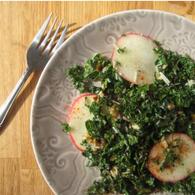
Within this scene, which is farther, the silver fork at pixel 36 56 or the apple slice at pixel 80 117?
the silver fork at pixel 36 56

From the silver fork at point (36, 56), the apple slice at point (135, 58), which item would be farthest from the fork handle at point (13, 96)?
the apple slice at point (135, 58)

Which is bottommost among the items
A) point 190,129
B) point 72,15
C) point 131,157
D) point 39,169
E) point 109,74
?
point 39,169

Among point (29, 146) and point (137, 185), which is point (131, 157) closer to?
point (137, 185)

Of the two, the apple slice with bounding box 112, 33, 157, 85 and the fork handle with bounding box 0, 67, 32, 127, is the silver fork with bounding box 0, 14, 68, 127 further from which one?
the apple slice with bounding box 112, 33, 157, 85

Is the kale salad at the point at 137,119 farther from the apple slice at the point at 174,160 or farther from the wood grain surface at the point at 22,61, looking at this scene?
the wood grain surface at the point at 22,61

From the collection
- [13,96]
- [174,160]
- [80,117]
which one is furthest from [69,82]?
[174,160]

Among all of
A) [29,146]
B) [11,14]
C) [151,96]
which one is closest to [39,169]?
[29,146]

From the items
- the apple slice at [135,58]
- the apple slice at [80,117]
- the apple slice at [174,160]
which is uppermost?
the apple slice at [135,58]
